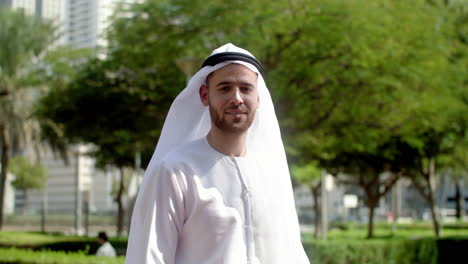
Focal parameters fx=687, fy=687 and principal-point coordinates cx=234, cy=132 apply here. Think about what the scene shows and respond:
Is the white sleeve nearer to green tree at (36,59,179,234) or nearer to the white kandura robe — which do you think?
the white kandura robe

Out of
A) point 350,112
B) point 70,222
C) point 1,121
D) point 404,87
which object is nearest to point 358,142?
point 350,112

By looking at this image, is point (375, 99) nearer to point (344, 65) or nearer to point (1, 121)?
point (344, 65)

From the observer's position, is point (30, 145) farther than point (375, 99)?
Yes

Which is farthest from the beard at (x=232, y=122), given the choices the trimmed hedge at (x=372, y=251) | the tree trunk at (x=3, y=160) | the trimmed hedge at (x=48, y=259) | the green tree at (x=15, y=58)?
the tree trunk at (x=3, y=160)

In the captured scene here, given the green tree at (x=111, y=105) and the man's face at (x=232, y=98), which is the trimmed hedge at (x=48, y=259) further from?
the green tree at (x=111, y=105)

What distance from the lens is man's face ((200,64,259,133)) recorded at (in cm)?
247

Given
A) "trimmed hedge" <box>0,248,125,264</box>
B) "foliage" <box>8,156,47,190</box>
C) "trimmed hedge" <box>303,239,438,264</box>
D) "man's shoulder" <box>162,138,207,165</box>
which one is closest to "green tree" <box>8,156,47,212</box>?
"foliage" <box>8,156,47,190</box>

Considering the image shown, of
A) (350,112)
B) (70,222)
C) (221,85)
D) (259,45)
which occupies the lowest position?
(70,222)

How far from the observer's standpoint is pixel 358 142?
16.8 meters

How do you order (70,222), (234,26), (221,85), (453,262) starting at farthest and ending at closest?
1. (70,222)
2. (453,262)
3. (234,26)
4. (221,85)

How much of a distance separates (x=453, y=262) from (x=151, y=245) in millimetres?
17112

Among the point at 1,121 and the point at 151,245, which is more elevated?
the point at 1,121

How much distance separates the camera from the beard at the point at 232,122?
248 centimetres

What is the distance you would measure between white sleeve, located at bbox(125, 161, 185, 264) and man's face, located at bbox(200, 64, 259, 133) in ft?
0.92
